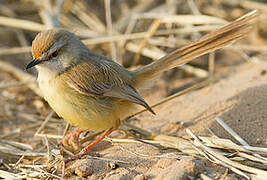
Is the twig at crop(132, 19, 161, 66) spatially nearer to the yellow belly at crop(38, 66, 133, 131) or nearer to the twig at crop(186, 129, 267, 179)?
the yellow belly at crop(38, 66, 133, 131)

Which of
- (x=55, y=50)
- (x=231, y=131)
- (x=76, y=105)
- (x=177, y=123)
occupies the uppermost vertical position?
(x=55, y=50)

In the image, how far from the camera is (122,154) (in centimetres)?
407

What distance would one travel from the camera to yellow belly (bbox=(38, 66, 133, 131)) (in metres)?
3.98

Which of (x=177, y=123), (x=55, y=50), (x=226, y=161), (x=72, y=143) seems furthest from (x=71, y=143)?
(x=226, y=161)

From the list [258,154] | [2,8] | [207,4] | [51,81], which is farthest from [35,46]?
[207,4]

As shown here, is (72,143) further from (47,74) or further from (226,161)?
(226,161)

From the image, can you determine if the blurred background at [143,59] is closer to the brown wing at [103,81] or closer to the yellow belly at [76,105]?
the yellow belly at [76,105]

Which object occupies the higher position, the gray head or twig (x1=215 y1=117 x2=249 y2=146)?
the gray head

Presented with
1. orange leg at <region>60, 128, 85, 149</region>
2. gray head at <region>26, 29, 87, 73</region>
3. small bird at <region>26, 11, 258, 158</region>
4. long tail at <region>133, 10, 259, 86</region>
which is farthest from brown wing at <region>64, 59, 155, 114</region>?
orange leg at <region>60, 128, 85, 149</region>

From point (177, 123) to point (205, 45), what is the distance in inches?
43.8

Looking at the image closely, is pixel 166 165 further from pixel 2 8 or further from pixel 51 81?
pixel 2 8

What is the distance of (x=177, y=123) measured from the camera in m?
4.82

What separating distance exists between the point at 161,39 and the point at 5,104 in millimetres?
3081

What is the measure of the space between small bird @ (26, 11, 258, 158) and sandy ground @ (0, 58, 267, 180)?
452mm
